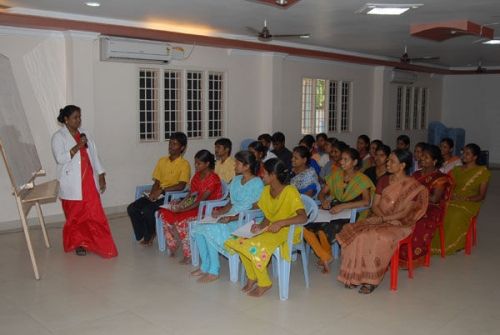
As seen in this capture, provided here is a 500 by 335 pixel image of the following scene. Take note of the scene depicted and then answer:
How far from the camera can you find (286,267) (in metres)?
3.81

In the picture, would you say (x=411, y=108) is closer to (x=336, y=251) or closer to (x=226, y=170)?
(x=226, y=170)

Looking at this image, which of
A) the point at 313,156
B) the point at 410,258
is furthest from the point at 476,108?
the point at 410,258

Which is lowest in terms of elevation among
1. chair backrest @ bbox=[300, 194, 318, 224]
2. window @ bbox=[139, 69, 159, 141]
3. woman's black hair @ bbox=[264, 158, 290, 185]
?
chair backrest @ bbox=[300, 194, 318, 224]

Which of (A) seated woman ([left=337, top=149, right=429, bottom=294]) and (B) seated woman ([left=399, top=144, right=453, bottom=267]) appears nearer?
(A) seated woman ([left=337, top=149, right=429, bottom=294])

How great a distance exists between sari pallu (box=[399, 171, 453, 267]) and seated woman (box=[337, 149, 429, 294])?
1.18 feet

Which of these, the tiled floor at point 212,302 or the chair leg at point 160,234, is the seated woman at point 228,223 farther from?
the chair leg at point 160,234

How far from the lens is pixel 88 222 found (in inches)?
192

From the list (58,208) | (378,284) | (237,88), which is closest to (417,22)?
(237,88)

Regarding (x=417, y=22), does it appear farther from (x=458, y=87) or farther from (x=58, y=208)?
(x=458, y=87)

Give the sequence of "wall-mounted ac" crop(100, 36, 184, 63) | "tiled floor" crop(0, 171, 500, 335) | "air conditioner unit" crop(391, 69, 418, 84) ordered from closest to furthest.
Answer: "tiled floor" crop(0, 171, 500, 335), "wall-mounted ac" crop(100, 36, 184, 63), "air conditioner unit" crop(391, 69, 418, 84)

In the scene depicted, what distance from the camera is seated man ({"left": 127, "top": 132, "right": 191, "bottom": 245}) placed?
5.18 m

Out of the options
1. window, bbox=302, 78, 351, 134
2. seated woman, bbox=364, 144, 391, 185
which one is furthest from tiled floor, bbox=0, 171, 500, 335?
window, bbox=302, 78, 351, 134

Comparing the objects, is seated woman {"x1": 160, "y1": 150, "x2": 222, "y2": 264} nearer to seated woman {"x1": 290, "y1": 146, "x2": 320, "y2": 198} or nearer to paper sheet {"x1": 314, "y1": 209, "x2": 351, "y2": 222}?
seated woman {"x1": 290, "y1": 146, "x2": 320, "y2": 198}

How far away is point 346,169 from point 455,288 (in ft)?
4.29
